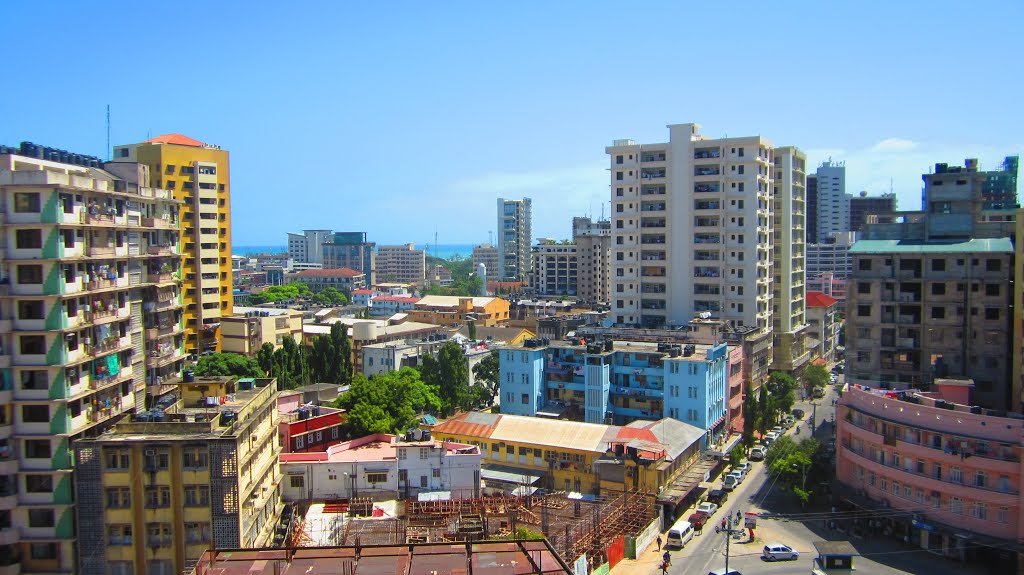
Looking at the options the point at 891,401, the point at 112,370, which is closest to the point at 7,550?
the point at 112,370

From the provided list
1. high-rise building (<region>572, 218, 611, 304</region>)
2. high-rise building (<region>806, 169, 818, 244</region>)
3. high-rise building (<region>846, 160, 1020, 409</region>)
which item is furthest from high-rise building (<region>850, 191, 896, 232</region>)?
high-rise building (<region>846, 160, 1020, 409</region>)

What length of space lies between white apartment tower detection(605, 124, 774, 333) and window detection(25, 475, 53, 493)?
46328 mm

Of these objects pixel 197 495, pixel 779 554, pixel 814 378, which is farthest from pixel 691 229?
pixel 197 495

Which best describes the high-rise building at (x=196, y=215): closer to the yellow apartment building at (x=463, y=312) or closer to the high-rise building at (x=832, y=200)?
the yellow apartment building at (x=463, y=312)

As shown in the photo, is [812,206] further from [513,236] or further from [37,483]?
[37,483]

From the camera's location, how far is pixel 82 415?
32000 mm

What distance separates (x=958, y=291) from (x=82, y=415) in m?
45.5

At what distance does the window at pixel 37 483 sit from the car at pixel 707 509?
29.8 m

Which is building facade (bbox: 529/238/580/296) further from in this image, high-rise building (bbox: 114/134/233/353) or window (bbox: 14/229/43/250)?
window (bbox: 14/229/43/250)

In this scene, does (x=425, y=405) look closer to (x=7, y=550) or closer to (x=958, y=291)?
(x=7, y=550)

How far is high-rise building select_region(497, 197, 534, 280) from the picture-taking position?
181 meters

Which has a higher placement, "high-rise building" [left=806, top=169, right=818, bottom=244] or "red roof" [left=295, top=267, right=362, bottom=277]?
"high-rise building" [left=806, top=169, right=818, bottom=244]

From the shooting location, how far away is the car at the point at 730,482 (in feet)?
152

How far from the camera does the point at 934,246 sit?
47812 mm
